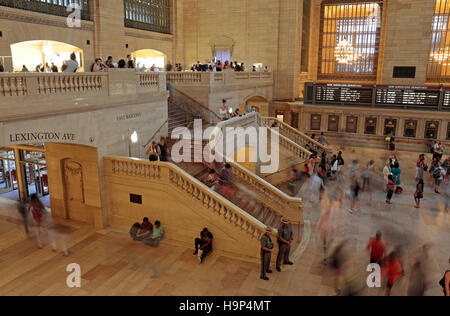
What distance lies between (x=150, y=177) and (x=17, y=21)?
9.72m

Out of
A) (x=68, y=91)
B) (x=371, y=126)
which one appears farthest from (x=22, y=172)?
(x=371, y=126)

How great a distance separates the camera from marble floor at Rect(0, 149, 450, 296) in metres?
8.27

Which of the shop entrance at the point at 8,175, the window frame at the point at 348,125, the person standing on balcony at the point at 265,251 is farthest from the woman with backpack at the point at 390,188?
the shop entrance at the point at 8,175

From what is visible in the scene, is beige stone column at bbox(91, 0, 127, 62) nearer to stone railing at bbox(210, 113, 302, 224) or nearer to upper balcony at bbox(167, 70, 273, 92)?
upper balcony at bbox(167, 70, 273, 92)

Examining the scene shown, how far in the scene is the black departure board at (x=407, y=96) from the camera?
21.9m

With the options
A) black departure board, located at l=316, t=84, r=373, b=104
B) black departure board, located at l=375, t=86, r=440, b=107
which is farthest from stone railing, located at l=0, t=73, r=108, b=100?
black departure board, located at l=375, t=86, r=440, b=107

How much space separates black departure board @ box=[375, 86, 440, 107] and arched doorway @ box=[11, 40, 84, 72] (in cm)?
1765

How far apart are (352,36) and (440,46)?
6700mm

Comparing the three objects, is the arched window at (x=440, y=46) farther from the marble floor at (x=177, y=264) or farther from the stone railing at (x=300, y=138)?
the marble floor at (x=177, y=264)

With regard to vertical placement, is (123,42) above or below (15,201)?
above

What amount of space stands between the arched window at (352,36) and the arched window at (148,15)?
1336cm

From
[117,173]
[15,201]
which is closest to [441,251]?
[117,173]

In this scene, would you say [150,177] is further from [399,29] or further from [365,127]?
[399,29]

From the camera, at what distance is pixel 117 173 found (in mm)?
11117
